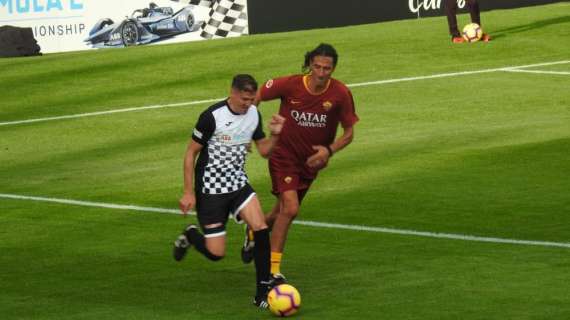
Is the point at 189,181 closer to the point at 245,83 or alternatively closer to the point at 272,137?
the point at 272,137

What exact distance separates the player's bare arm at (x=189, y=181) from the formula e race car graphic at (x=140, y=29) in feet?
70.6

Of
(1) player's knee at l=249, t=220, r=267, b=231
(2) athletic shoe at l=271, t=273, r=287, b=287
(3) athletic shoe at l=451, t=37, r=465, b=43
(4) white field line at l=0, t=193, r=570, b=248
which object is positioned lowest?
(3) athletic shoe at l=451, t=37, r=465, b=43

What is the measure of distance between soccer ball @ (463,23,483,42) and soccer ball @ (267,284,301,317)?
2047 cm

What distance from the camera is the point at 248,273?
13.2m

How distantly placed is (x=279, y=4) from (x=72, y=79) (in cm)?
651

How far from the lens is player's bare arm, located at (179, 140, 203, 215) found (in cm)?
1144

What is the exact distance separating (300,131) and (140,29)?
21.4 m

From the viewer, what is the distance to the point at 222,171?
1184 centimetres

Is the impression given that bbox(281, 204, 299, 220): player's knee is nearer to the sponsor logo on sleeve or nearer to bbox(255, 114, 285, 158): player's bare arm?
bbox(255, 114, 285, 158): player's bare arm

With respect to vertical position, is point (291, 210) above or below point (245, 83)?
below

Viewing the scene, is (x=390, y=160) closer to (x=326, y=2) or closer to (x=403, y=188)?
(x=403, y=188)

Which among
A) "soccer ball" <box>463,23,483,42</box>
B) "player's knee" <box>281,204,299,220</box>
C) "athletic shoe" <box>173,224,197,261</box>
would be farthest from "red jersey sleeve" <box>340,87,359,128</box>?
"soccer ball" <box>463,23,483,42</box>

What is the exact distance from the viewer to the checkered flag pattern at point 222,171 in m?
11.8

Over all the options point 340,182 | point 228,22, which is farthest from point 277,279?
point 228,22
